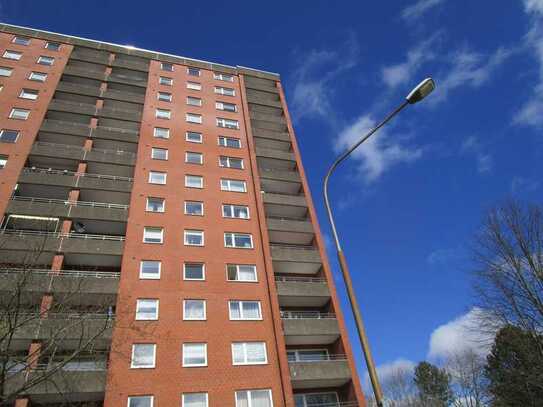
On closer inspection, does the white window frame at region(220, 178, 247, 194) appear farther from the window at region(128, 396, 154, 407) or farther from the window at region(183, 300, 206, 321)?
the window at region(128, 396, 154, 407)

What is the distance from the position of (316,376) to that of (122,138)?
24331mm

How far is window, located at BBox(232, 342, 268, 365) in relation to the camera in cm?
2183

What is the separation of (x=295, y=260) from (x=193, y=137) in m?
15.2

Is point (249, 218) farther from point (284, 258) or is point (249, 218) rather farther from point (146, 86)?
point (146, 86)

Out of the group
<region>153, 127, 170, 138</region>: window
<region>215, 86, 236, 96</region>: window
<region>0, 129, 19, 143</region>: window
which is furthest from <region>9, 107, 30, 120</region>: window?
<region>215, 86, 236, 96</region>: window

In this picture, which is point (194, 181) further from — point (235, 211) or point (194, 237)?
point (194, 237)

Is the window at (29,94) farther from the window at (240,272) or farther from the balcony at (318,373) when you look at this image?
the balcony at (318,373)

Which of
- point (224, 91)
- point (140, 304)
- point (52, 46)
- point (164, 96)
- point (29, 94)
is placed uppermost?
point (52, 46)

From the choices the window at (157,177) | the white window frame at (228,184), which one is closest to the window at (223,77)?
the white window frame at (228,184)

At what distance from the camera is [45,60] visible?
38031 mm

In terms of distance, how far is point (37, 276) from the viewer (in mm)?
22016

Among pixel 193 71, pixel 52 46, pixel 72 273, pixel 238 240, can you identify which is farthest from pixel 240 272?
pixel 52 46

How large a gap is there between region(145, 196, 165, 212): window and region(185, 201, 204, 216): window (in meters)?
1.78

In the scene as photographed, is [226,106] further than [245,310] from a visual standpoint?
Yes
